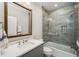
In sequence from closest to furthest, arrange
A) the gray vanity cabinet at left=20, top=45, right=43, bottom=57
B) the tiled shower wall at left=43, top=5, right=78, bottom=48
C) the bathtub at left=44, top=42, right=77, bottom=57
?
the gray vanity cabinet at left=20, top=45, right=43, bottom=57, the bathtub at left=44, top=42, right=77, bottom=57, the tiled shower wall at left=43, top=5, right=78, bottom=48

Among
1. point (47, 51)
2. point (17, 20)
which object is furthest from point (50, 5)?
point (47, 51)

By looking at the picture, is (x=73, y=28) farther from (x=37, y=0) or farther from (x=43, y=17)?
(x=37, y=0)

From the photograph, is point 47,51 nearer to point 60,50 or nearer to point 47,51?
point 47,51

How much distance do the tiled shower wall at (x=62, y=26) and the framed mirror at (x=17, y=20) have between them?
280 mm

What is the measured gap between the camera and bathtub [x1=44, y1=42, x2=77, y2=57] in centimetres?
133

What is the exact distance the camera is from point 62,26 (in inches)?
59.5

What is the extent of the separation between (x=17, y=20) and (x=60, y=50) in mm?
A: 817

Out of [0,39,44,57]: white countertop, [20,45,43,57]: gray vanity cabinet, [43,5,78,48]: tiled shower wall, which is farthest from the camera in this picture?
[43,5,78,48]: tiled shower wall

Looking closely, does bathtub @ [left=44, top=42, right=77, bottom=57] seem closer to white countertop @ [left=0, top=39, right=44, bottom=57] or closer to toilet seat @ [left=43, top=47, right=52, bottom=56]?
toilet seat @ [left=43, top=47, right=52, bottom=56]

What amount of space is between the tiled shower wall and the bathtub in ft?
0.24

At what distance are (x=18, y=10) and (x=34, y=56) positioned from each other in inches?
28.3

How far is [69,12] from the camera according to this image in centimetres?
145

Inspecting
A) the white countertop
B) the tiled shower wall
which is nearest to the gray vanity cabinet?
the white countertop

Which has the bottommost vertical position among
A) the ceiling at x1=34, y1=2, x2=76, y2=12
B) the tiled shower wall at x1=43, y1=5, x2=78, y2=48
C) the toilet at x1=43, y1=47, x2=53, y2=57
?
the toilet at x1=43, y1=47, x2=53, y2=57
